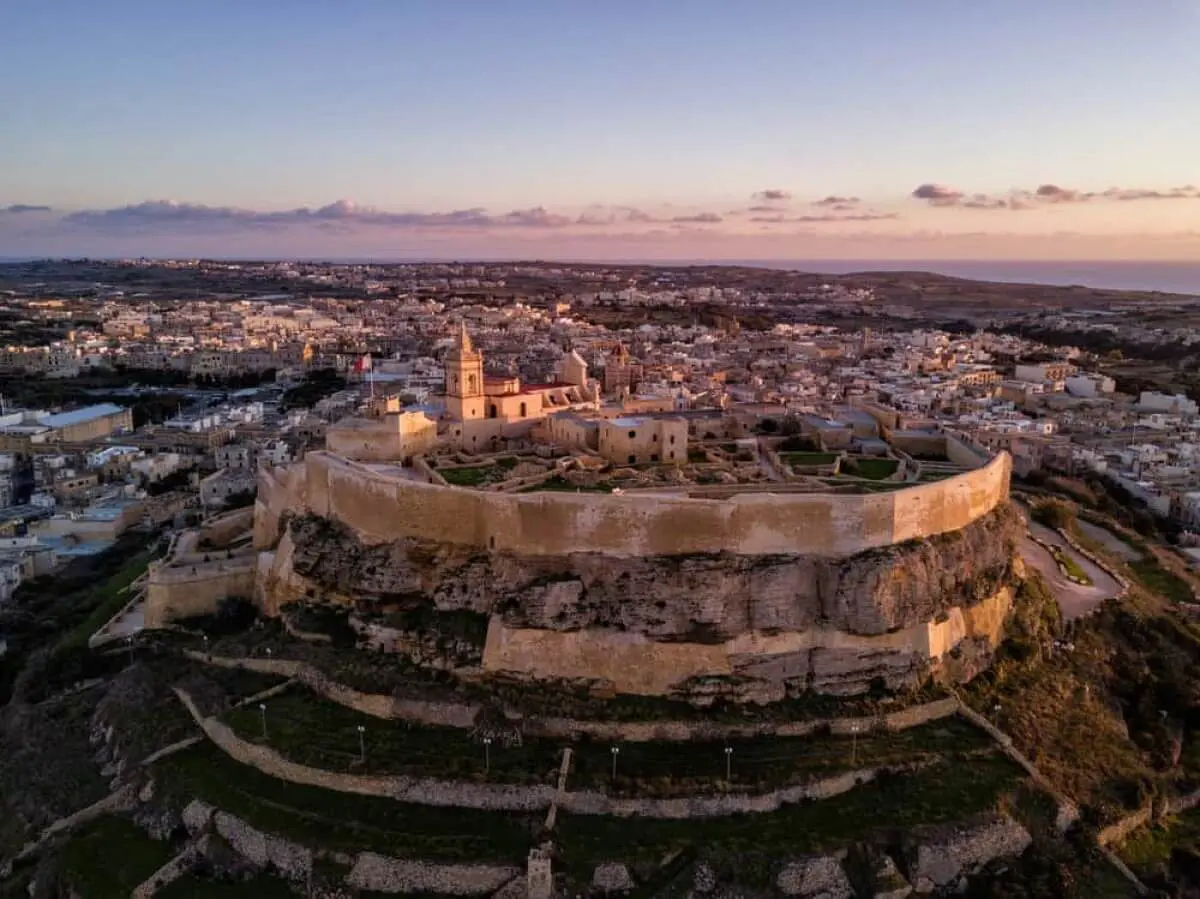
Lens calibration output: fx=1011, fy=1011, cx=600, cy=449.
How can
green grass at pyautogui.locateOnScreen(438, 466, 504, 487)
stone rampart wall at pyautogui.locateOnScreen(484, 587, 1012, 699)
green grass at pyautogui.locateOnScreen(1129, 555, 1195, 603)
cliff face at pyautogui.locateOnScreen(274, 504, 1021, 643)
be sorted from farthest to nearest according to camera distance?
green grass at pyautogui.locateOnScreen(1129, 555, 1195, 603)
green grass at pyautogui.locateOnScreen(438, 466, 504, 487)
cliff face at pyautogui.locateOnScreen(274, 504, 1021, 643)
stone rampart wall at pyautogui.locateOnScreen(484, 587, 1012, 699)

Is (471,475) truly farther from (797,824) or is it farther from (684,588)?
(797,824)

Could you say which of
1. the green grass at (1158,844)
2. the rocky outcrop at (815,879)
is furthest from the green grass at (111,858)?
the green grass at (1158,844)

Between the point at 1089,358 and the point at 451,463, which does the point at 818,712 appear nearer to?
the point at 451,463

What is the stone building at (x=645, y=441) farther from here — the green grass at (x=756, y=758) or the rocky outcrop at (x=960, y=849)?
the rocky outcrop at (x=960, y=849)

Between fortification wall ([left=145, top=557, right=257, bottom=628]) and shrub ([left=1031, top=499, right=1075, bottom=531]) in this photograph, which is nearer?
fortification wall ([left=145, top=557, right=257, bottom=628])

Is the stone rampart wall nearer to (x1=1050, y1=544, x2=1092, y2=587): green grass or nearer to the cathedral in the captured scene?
the cathedral

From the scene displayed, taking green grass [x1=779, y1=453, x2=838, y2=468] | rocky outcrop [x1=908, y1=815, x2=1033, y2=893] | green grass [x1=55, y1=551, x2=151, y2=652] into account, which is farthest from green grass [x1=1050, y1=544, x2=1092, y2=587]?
green grass [x1=55, y1=551, x2=151, y2=652]

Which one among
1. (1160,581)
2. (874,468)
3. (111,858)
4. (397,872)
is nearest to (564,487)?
(874,468)
